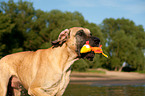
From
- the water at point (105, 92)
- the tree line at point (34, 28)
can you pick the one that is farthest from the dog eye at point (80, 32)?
the tree line at point (34, 28)

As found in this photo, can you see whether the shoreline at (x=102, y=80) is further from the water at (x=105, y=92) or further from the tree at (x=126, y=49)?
Result: the tree at (x=126, y=49)

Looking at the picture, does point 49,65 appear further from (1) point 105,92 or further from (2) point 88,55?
(1) point 105,92

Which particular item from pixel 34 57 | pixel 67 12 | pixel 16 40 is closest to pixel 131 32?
pixel 67 12

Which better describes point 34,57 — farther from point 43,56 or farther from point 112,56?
point 112,56

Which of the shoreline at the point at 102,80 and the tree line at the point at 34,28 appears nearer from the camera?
the shoreline at the point at 102,80

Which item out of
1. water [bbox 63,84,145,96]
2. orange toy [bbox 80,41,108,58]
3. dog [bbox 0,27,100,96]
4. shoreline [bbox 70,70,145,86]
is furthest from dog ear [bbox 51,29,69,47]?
shoreline [bbox 70,70,145,86]

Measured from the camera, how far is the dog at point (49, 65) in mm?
4285

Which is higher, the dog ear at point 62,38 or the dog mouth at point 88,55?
the dog ear at point 62,38

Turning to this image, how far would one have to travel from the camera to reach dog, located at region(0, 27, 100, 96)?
4.29 meters

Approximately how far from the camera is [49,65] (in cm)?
449

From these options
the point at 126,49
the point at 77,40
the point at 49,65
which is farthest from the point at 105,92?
the point at 126,49

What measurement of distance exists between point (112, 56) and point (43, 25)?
2431cm

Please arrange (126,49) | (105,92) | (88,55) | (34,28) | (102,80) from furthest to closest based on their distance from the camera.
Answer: (126,49) → (34,28) → (102,80) → (105,92) → (88,55)

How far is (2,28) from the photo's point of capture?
1211 inches
